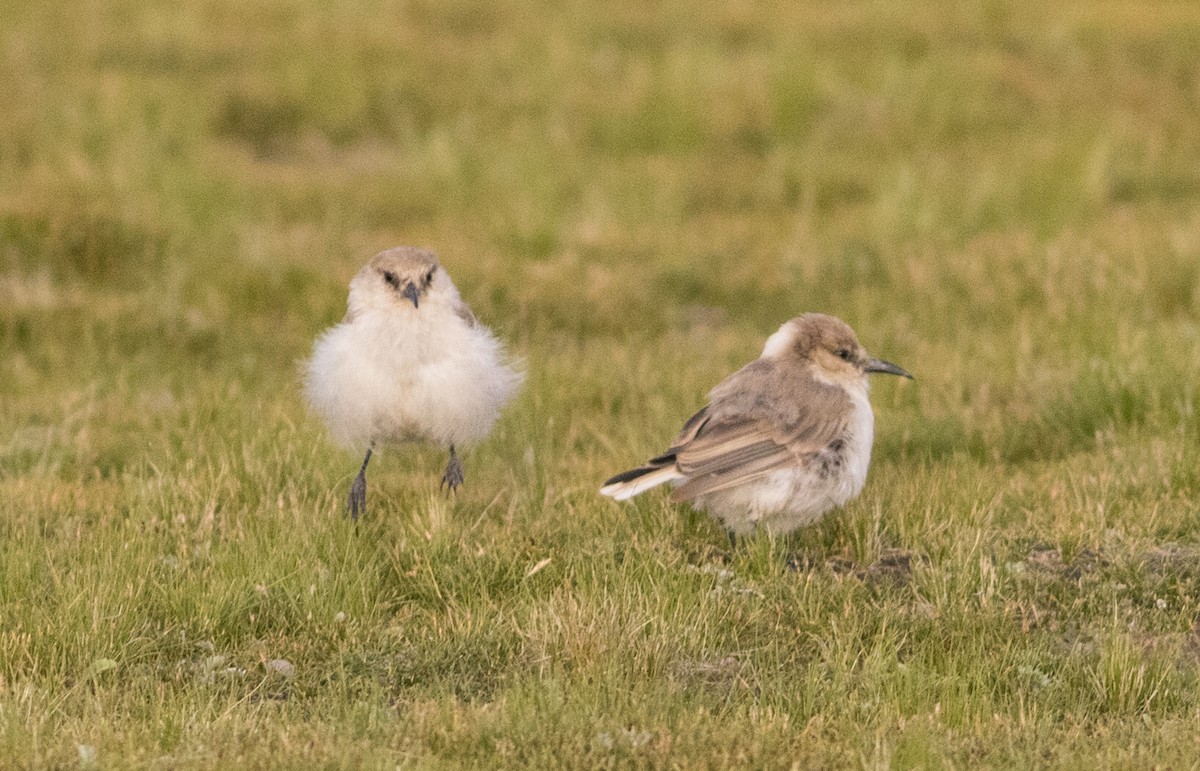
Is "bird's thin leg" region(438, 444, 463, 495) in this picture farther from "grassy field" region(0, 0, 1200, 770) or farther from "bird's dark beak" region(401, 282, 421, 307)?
"bird's dark beak" region(401, 282, 421, 307)

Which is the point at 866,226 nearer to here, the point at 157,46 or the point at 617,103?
the point at 617,103

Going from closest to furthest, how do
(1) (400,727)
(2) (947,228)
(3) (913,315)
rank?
(1) (400,727), (3) (913,315), (2) (947,228)

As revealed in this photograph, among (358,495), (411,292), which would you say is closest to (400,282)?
(411,292)

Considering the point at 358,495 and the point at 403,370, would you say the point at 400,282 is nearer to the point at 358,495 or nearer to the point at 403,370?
the point at 403,370

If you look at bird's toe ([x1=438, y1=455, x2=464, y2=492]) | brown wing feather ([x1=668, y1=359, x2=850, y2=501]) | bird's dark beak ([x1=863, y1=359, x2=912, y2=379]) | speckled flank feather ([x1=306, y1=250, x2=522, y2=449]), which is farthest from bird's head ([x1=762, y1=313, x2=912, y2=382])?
bird's toe ([x1=438, y1=455, x2=464, y2=492])

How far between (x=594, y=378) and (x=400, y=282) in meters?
2.54

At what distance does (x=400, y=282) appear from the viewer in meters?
7.37

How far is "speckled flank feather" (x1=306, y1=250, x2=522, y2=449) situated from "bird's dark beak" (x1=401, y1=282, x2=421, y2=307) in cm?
6

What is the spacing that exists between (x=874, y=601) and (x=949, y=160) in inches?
388

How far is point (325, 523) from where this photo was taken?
22.4 feet

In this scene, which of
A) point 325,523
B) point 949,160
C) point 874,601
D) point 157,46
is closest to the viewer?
point 874,601

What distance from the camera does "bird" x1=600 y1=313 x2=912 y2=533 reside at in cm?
677

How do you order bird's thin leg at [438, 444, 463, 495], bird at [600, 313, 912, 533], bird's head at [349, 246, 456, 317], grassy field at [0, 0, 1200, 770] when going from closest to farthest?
grassy field at [0, 0, 1200, 770]
bird at [600, 313, 912, 533]
bird's head at [349, 246, 456, 317]
bird's thin leg at [438, 444, 463, 495]

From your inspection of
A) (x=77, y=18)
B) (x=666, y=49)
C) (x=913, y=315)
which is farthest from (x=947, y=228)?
(x=77, y=18)
